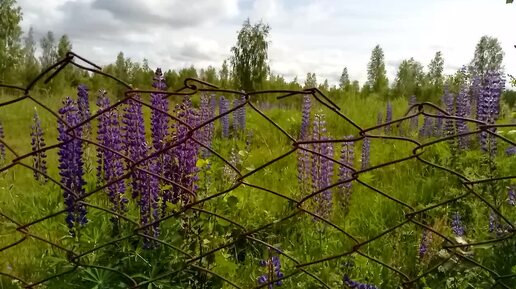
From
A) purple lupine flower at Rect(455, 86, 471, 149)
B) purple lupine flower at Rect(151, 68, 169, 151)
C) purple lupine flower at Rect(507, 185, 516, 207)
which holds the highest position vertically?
purple lupine flower at Rect(151, 68, 169, 151)

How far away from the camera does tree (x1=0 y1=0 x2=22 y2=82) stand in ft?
130

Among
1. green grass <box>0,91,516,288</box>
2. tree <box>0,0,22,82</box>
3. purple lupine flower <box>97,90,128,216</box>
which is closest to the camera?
green grass <box>0,91,516,288</box>

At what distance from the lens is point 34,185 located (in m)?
4.52

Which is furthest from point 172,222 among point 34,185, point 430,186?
point 34,185

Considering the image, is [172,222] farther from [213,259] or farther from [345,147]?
[345,147]

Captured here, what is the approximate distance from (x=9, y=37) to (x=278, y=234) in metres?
43.4

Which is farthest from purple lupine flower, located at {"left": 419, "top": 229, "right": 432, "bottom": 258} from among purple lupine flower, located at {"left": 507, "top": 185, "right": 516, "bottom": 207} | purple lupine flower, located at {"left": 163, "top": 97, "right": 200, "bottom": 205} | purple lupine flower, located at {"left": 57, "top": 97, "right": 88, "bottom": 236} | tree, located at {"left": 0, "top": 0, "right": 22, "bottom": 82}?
tree, located at {"left": 0, "top": 0, "right": 22, "bottom": 82}

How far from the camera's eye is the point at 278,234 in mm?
3232

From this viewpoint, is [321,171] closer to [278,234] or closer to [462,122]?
[278,234]

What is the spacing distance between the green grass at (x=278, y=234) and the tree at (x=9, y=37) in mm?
38553

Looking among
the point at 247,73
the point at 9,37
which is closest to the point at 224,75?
the point at 247,73

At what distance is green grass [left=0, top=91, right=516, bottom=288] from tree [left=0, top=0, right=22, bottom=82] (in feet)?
126

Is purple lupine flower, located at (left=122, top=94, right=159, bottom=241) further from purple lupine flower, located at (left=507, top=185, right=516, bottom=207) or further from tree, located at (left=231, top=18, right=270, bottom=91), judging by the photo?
tree, located at (left=231, top=18, right=270, bottom=91)

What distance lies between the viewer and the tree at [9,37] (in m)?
39.7
